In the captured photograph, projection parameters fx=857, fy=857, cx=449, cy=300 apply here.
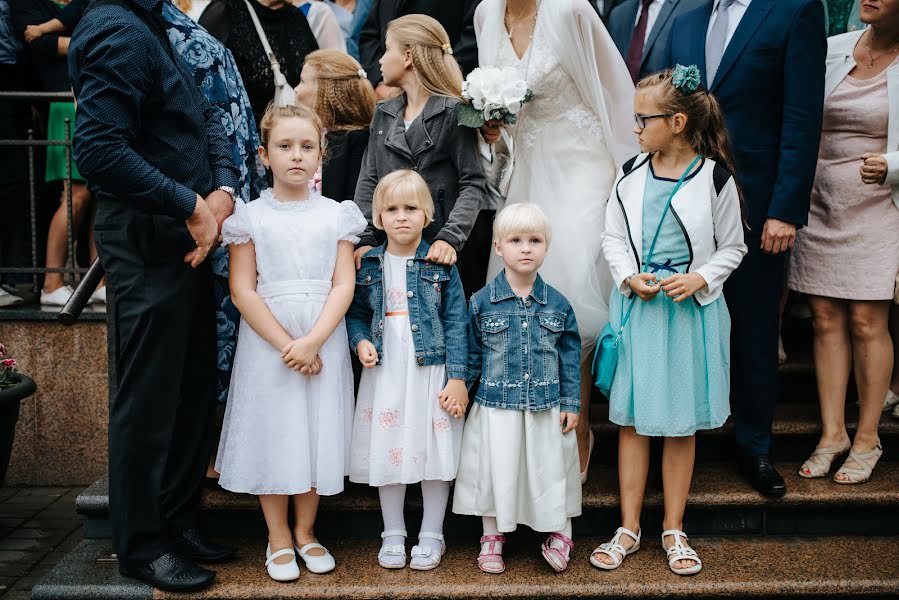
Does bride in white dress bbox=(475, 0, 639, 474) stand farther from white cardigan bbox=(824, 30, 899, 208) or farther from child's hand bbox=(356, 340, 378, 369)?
white cardigan bbox=(824, 30, 899, 208)

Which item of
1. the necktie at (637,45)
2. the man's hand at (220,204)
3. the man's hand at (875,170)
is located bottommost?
the man's hand at (220,204)

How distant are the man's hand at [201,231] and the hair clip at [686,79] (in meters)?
1.83

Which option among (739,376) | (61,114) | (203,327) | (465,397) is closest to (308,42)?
(61,114)

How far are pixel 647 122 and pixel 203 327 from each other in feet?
6.30

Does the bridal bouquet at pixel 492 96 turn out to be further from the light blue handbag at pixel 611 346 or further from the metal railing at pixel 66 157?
the metal railing at pixel 66 157

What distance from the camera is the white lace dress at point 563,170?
3.70 m

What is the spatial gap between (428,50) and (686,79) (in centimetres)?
108

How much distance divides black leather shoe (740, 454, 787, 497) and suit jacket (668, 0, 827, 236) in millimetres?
987

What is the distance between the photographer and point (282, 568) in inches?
128

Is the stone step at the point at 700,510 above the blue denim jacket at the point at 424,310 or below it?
below

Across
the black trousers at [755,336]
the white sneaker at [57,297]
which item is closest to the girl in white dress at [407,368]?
the black trousers at [755,336]

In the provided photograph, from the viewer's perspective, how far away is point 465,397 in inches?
131

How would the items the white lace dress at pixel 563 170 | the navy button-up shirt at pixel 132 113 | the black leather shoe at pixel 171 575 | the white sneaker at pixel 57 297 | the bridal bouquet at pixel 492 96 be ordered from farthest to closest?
1. the white sneaker at pixel 57 297
2. the white lace dress at pixel 563 170
3. the bridal bouquet at pixel 492 96
4. the black leather shoe at pixel 171 575
5. the navy button-up shirt at pixel 132 113

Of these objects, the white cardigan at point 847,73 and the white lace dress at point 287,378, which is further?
the white cardigan at point 847,73
